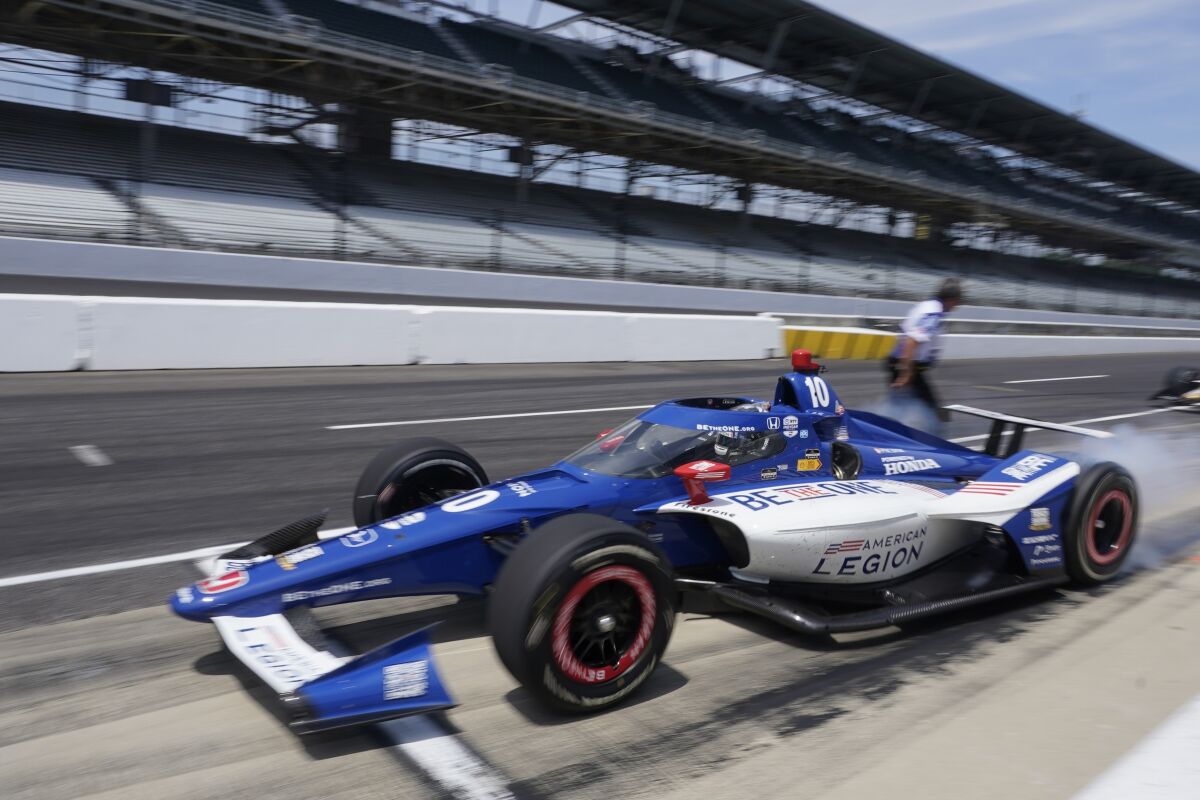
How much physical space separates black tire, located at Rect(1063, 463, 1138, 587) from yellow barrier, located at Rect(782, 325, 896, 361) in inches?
554

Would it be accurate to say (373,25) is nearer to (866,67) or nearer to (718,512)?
(866,67)

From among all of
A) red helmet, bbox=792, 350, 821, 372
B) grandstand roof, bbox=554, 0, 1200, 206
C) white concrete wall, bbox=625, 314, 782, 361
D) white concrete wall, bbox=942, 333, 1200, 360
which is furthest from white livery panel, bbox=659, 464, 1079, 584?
grandstand roof, bbox=554, 0, 1200, 206

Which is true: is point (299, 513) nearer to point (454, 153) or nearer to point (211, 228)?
point (211, 228)

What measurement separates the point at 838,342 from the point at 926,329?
1248 centimetres

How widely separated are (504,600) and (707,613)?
1536 millimetres

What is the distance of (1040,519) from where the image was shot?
5023 millimetres

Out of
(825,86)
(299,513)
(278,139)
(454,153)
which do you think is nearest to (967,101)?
(825,86)

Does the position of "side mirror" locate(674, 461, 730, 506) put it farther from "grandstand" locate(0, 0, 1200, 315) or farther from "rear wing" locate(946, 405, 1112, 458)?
"grandstand" locate(0, 0, 1200, 315)

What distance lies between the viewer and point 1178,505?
24.7 feet

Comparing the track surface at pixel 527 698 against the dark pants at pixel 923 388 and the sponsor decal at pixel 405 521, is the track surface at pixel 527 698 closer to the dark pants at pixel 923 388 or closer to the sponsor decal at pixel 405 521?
the sponsor decal at pixel 405 521

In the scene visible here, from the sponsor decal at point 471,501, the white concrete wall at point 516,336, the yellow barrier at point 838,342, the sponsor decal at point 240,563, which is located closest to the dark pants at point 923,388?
the sponsor decal at point 471,501

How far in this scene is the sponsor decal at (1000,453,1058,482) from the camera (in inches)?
209

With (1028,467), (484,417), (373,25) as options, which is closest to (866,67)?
(373,25)

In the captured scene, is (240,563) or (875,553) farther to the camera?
(875,553)
